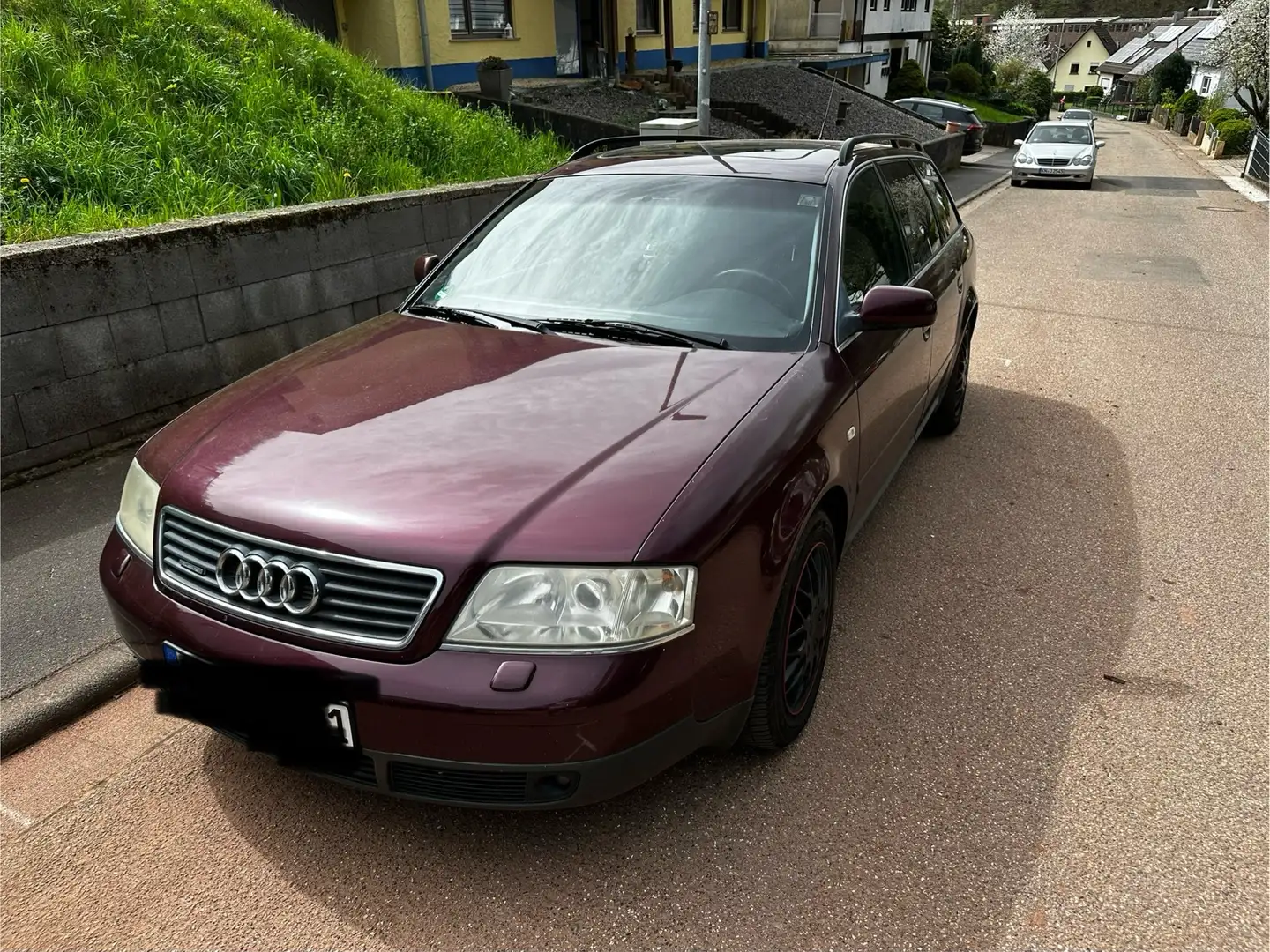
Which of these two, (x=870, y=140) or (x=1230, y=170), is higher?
(x=870, y=140)

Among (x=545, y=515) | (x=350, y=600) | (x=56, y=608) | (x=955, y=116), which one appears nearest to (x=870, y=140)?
(x=545, y=515)

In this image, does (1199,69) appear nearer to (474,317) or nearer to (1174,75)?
(1174,75)

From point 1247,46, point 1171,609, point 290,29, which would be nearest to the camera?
point 1171,609

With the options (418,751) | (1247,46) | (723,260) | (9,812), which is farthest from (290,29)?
(1247,46)

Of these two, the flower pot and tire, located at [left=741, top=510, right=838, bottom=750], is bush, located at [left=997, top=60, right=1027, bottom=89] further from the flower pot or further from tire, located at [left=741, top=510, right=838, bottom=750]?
tire, located at [left=741, top=510, right=838, bottom=750]

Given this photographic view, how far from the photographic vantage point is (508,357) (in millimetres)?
2941

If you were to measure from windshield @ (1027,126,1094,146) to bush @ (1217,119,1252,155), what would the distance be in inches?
580

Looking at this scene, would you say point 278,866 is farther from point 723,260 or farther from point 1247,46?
point 1247,46

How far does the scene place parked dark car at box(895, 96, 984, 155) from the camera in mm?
28328

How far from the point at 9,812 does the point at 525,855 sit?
151 cm

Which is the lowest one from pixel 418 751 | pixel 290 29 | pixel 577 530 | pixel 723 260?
pixel 418 751

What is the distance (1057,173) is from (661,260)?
68.3 ft

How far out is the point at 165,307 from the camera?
193 inches

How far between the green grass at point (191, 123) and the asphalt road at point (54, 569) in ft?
4.54
